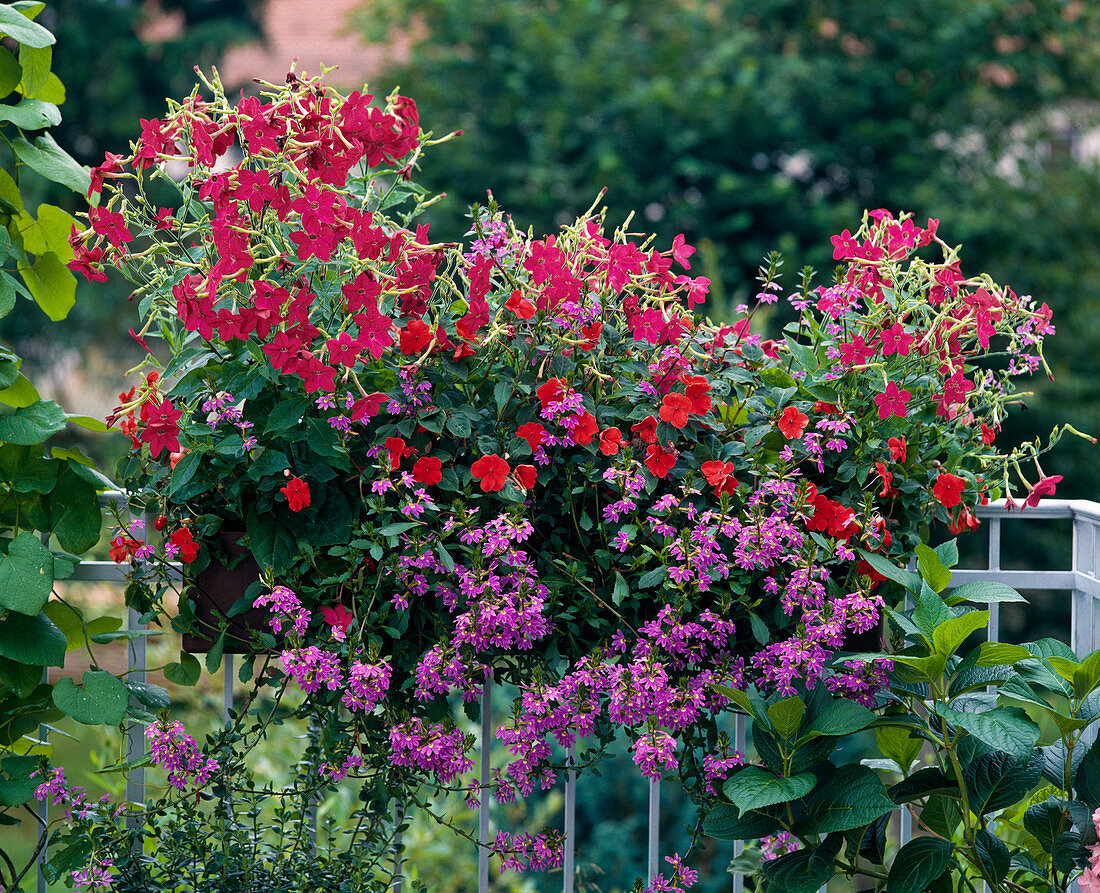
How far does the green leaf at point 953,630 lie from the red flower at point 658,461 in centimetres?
47

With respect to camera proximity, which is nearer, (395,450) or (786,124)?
(395,450)

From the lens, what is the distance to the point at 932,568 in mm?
1511

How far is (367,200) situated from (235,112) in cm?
24

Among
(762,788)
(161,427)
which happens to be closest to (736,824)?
(762,788)

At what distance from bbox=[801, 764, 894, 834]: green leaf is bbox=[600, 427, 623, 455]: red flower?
24.7 inches

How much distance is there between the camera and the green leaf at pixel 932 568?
151 cm

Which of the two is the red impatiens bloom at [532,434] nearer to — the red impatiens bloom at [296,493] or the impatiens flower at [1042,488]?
the red impatiens bloom at [296,493]

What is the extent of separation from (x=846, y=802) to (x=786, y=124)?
5.83 m

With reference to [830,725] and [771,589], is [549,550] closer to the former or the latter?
[771,589]

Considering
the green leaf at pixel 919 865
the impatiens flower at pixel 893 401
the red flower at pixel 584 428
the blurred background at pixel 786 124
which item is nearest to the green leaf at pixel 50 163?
the red flower at pixel 584 428

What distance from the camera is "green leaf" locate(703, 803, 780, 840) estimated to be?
1.50m

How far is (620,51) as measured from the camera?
687cm

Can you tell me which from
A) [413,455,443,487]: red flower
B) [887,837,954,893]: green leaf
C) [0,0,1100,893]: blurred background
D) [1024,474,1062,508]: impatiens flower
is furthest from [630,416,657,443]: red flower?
[0,0,1100,893]: blurred background

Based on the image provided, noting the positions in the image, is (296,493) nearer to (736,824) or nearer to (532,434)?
(532,434)
